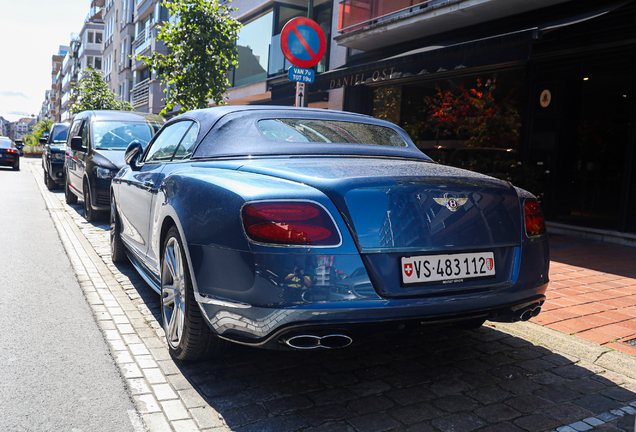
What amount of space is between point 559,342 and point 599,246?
17.4 ft

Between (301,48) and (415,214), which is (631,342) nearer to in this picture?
(415,214)

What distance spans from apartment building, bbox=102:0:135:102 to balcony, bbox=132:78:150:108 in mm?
1609

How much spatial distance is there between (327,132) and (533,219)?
4.78 feet

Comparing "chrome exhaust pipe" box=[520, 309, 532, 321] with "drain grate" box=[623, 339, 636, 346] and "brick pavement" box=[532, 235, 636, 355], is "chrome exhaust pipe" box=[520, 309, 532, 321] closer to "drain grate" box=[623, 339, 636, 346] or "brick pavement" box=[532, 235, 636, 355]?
"brick pavement" box=[532, 235, 636, 355]

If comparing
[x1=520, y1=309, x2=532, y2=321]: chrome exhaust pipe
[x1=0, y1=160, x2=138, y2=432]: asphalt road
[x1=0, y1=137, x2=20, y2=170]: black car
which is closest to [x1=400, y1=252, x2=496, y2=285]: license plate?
[x1=520, y1=309, x2=532, y2=321]: chrome exhaust pipe

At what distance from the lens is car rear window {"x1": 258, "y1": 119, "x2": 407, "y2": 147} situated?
141 inches

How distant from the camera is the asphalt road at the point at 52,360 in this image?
2625 mm

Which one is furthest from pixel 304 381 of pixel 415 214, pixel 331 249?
pixel 415 214

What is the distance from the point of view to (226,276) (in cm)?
266

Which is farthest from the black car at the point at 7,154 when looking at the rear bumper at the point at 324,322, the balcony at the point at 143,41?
the rear bumper at the point at 324,322

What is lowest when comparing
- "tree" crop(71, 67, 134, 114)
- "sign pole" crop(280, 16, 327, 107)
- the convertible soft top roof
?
the convertible soft top roof

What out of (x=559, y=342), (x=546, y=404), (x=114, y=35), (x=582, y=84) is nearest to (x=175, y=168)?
(x=546, y=404)

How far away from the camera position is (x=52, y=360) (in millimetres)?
3340

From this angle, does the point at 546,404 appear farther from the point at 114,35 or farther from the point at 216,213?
the point at 114,35
